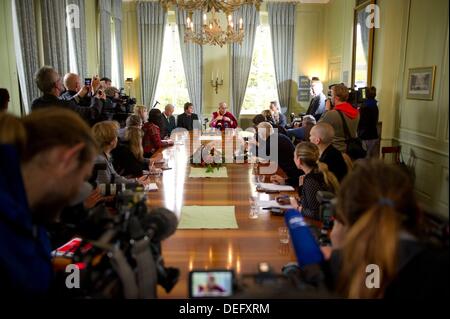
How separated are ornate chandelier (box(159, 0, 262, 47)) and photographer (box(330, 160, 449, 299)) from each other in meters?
4.30

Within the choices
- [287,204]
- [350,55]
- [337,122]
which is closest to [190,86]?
[350,55]

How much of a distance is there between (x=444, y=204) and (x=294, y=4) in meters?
8.95

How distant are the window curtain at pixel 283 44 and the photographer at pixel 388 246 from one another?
336 inches

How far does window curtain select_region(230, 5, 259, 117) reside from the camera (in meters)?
9.10

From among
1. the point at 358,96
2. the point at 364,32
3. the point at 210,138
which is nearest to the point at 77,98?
the point at 210,138

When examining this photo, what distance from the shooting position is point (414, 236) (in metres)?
0.98

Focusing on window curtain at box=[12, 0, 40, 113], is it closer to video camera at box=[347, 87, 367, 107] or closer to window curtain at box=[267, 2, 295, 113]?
video camera at box=[347, 87, 367, 107]

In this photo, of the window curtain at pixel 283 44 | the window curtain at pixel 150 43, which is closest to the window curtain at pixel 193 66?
the window curtain at pixel 150 43

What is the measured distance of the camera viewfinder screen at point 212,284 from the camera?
982 mm

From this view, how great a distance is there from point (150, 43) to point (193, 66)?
1108mm

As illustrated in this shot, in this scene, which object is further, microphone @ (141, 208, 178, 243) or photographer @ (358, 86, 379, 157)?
photographer @ (358, 86, 379, 157)

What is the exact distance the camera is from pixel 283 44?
9250 millimetres

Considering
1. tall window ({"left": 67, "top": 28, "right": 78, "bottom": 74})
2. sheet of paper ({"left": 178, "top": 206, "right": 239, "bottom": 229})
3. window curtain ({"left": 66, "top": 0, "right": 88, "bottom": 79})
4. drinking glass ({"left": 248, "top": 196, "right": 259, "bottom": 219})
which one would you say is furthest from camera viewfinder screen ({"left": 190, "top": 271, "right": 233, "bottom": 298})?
window curtain ({"left": 66, "top": 0, "right": 88, "bottom": 79})
